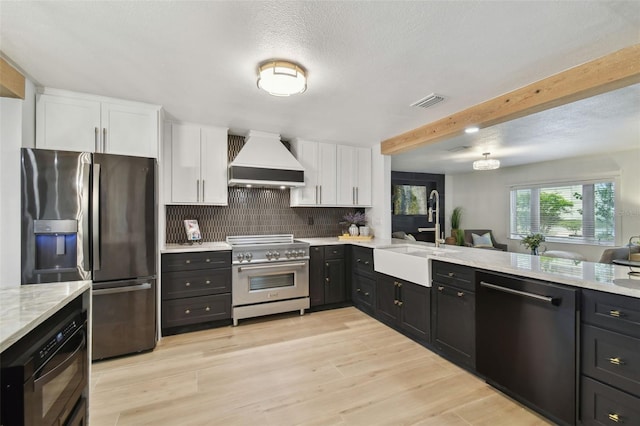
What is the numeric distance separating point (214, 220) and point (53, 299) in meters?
2.65

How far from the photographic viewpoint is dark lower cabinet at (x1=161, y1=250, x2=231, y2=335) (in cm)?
305

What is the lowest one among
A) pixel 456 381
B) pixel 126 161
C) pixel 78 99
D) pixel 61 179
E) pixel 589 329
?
pixel 456 381

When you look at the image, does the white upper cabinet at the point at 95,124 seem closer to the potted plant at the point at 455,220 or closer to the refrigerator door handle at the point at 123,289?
the refrigerator door handle at the point at 123,289

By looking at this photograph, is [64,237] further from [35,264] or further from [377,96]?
[377,96]

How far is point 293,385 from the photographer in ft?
7.19

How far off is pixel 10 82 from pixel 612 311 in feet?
13.4

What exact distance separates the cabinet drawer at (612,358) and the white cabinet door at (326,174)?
306cm

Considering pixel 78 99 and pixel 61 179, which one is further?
pixel 78 99

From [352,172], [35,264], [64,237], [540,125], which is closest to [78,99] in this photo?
[64,237]

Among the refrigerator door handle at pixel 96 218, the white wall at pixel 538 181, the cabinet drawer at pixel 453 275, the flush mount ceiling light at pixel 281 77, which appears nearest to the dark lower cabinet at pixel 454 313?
the cabinet drawer at pixel 453 275

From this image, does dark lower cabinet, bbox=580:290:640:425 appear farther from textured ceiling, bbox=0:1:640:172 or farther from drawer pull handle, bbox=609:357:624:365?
textured ceiling, bbox=0:1:640:172

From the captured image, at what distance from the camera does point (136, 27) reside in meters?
1.66

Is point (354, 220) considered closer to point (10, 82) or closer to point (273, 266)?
point (273, 266)

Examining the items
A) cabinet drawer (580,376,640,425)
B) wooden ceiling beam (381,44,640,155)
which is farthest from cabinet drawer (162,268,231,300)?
cabinet drawer (580,376,640,425)
